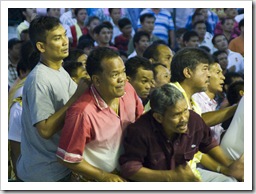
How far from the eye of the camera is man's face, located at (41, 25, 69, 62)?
178 inches

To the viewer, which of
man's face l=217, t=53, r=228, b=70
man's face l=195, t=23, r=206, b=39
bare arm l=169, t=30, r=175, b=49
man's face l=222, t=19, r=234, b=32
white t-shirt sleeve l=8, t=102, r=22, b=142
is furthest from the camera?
man's face l=222, t=19, r=234, b=32

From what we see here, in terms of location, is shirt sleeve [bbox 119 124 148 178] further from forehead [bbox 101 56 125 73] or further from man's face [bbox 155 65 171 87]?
man's face [bbox 155 65 171 87]

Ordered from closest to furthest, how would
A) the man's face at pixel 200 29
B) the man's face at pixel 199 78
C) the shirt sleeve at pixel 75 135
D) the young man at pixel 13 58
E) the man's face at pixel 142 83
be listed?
1. the shirt sleeve at pixel 75 135
2. the man's face at pixel 199 78
3. the man's face at pixel 142 83
4. the young man at pixel 13 58
5. the man's face at pixel 200 29

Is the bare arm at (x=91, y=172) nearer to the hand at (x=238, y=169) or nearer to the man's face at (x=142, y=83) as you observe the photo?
the hand at (x=238, y=169)

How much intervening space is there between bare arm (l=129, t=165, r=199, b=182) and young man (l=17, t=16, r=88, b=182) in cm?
51

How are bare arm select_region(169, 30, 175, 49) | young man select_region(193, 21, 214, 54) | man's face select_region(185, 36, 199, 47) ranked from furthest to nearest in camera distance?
young man select_region(193, 21, 214, 54), bare arm select_region(169, 30, 175, 49), man's face select_region(185, 36, 199, 47)

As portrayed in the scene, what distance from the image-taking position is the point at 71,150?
13.7 feet

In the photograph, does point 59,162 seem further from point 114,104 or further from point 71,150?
point 114,104

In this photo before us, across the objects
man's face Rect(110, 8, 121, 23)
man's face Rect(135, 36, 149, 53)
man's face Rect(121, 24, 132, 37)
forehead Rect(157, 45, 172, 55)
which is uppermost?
man's face Rect(110, 8, 121, 23)

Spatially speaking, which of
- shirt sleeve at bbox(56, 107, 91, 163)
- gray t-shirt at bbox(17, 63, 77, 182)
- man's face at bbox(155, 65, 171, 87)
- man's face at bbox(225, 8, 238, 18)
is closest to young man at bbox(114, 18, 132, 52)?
man's face at bbox(225, 8, 238, 18)

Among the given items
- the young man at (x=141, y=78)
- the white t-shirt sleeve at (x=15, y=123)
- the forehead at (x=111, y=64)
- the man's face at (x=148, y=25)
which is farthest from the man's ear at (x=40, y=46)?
the man's face at (x=148, y=25)

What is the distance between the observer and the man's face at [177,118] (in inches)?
169

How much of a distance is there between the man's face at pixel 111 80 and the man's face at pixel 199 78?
80cm

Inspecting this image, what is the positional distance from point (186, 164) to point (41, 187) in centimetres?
93
